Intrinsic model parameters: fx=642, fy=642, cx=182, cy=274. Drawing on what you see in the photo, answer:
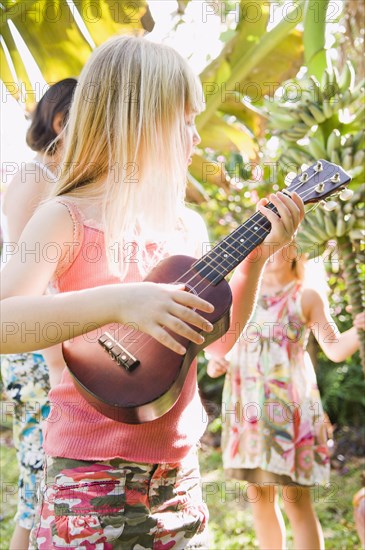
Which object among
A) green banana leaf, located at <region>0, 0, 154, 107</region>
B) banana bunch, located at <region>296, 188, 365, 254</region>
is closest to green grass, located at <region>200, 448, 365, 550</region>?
banana bunch, located at <region>296, 188, 365, 254</region>

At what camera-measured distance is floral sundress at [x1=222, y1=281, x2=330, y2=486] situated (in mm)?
2729

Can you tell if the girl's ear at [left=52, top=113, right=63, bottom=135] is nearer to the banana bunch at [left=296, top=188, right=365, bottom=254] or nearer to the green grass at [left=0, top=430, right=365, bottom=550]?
the banana bunch at [left=296, top=188, right=365, bottom=254]

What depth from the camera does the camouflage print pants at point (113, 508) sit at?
128 cm

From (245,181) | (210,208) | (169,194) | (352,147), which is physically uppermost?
(169,194)

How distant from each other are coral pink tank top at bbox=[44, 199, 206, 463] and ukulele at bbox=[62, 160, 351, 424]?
0.23 feet

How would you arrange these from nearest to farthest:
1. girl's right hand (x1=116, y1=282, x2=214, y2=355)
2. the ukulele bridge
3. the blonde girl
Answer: girl's right hand (x1=116, y1=282, x2=214, y2=355) < the blonde girl < the ukulele bridge

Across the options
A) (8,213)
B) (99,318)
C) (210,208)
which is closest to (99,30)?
(8,213)

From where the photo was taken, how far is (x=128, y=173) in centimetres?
152

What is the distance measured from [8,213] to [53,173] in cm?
22

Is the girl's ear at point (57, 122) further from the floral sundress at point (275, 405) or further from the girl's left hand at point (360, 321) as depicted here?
the girl's left hand at point (360, 321)

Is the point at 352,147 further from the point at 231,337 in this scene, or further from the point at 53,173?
the point at 53,173

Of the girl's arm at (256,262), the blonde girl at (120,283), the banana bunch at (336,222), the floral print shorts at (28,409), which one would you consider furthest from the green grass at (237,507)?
the blonde girl at (120,283)

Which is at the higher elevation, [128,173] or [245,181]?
[128,173]

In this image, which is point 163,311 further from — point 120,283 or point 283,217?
point 283,217
